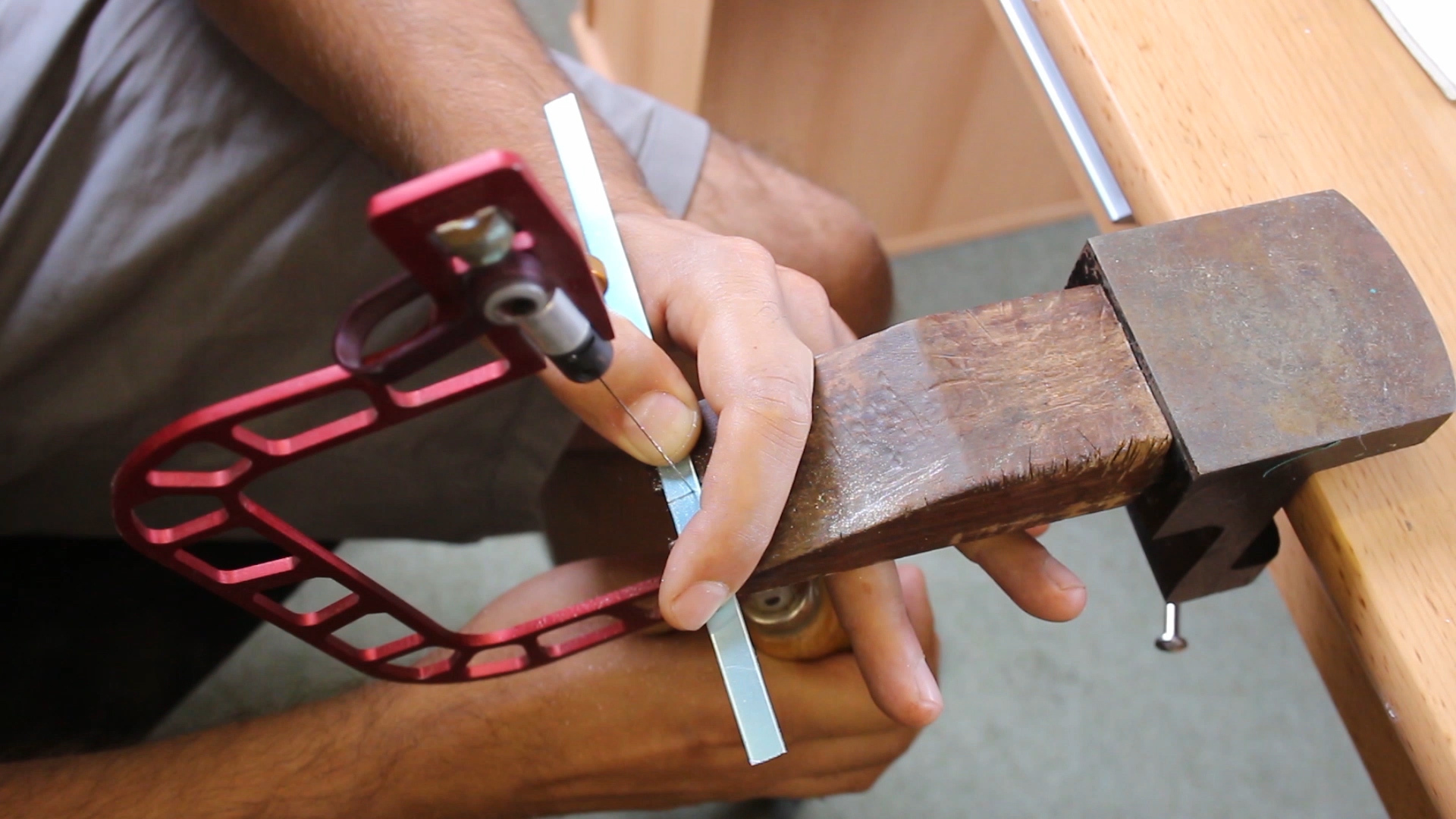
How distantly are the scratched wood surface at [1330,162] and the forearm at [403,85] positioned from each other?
319mm

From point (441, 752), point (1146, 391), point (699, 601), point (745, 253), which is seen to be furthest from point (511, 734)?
point (1146, 391)

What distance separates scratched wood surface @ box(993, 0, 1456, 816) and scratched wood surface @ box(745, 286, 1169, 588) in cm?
9

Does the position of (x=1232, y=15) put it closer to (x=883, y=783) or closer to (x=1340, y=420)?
(x=1340, y=420)

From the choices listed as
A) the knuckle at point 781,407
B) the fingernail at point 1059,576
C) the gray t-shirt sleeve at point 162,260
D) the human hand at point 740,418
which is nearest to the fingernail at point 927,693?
the human hand at point 740,418

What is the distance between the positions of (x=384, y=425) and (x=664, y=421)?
0.15m

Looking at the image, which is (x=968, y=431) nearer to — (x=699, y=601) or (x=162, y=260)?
(x=699, y=601)

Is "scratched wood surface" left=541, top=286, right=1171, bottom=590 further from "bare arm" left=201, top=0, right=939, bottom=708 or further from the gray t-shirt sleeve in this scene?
the gray t-shirt sleeve

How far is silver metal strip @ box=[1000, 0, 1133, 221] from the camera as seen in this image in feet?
1.91

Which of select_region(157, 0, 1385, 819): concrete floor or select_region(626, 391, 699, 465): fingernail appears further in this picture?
select_region(157, 0, 1385, 819): concrete floor

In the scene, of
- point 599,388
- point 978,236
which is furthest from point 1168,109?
point 978,236

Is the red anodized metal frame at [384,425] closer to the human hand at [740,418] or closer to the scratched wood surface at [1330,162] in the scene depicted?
the human hand at [740,418]

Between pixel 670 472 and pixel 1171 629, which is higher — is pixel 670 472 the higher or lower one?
the higher one

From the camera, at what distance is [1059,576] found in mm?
655

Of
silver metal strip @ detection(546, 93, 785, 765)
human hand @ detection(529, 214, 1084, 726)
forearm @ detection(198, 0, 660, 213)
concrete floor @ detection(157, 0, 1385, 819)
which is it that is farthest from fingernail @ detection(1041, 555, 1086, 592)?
concrete floor @ detection(157, 0, 1385, 819)
